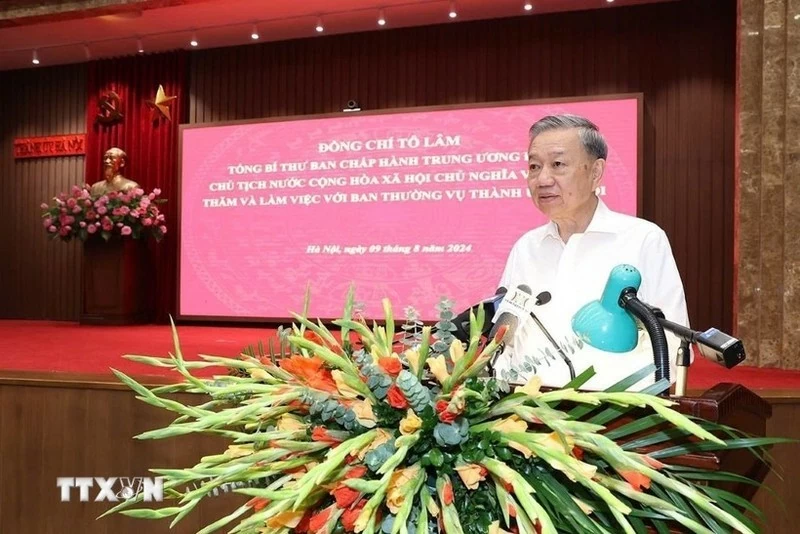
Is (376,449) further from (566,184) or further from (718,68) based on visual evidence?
(718,68)

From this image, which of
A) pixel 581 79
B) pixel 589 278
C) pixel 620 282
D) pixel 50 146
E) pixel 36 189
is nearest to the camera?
pixel 620 282

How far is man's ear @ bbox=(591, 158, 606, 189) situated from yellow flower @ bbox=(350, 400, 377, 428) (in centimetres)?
96

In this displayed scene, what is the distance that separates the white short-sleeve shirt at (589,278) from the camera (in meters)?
1.17

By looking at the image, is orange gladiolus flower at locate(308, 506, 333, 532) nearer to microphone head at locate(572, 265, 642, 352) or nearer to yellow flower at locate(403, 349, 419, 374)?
yellow flower at locate(403, 349, 419, 374)

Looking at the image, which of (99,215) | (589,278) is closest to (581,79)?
(99,215)

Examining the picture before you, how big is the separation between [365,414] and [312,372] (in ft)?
0.22

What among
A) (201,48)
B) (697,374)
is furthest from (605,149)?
(201,48)

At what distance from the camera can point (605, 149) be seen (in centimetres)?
138

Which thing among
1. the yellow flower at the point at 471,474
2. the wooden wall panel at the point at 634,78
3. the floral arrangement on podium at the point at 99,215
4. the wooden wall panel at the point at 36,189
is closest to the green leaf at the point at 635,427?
the yellow flower at the point at 471,474

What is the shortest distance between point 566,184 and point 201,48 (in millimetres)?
5851

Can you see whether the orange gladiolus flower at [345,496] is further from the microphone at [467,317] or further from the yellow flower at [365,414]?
the microphone at [467,317]

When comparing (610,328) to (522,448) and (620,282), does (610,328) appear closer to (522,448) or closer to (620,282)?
(620,282)

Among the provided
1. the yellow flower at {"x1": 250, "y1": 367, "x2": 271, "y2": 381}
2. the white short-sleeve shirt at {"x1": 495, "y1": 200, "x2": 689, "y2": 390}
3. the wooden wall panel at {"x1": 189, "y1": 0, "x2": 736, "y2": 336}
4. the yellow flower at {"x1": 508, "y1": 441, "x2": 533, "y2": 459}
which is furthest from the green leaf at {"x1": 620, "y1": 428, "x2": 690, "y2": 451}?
the wooden wall panel at {"x1": 189, "y1": 0, "x2": 736, "y2": 336}

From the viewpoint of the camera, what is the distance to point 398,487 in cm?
52
